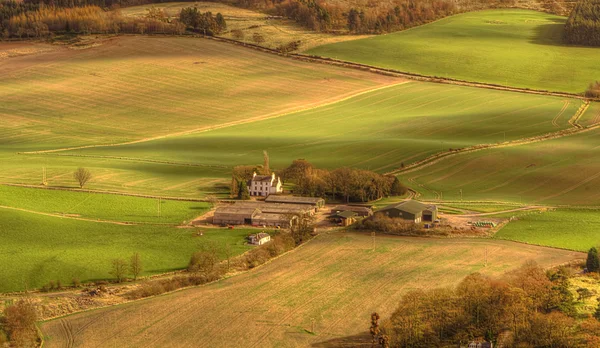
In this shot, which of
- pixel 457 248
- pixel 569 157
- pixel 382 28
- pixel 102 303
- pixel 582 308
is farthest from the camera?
pixel 382 28

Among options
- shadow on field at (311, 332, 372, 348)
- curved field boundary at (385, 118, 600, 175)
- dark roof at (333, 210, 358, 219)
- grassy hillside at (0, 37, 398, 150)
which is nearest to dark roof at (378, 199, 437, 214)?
dark roof at (333, 210, 358, 219)

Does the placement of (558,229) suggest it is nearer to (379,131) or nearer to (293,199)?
(293,199)

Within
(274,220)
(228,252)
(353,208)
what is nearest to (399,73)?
(353,208)

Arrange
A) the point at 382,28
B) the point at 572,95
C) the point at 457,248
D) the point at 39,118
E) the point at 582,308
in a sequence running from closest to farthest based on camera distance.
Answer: the point at 582,308 → the point at 457,248 → the point at 39,118 → the point at 572,95 → the point at 382,28

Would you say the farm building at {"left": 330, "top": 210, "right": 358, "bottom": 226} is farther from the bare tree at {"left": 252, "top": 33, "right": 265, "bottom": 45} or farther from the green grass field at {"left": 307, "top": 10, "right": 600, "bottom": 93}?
the bare tree at {"left": 252, "top": 33, "right": 265, "bottom": 45}

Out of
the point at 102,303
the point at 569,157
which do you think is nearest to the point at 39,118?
the point at 569,157

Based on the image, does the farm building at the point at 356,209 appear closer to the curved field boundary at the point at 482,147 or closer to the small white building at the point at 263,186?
the small white building at the point at 263,186

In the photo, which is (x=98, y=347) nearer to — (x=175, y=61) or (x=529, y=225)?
(x=529, y=225)

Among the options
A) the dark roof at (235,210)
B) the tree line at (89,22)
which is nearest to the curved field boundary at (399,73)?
the tree line at (89,22)
